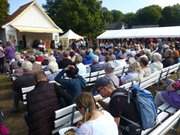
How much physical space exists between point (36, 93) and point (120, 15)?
364 feet

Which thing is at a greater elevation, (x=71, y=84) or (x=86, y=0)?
(x=86, y=0)

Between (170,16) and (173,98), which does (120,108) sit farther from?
(170,16)

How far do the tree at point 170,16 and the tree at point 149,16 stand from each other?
10.0 feet

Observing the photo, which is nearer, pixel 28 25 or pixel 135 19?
pixel 28 25

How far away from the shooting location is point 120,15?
11362 centimetres

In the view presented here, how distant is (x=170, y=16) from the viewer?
80.9m

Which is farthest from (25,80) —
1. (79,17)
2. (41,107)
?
(79,17)

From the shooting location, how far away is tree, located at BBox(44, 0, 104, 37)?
48.4 metres

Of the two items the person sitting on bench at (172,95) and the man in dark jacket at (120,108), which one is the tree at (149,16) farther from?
the man in dark jacket at (120,108)

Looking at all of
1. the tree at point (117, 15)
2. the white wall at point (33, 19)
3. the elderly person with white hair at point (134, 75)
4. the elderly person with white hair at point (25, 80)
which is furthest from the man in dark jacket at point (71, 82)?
the tree at point (117, 15)

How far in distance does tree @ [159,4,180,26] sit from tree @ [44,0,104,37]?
1310 inches

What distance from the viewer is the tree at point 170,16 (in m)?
79.6

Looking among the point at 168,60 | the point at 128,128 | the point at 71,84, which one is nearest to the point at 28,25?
the point at 168,60

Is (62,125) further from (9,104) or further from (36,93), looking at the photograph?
(9,104)
